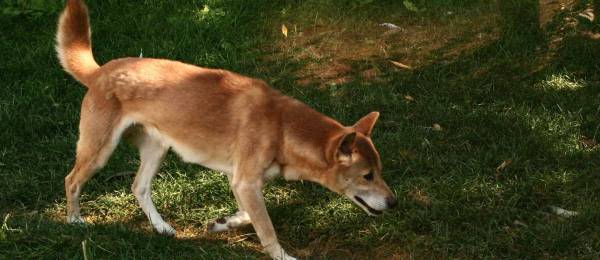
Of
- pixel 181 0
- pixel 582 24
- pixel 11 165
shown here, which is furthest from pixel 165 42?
pixel 582 24

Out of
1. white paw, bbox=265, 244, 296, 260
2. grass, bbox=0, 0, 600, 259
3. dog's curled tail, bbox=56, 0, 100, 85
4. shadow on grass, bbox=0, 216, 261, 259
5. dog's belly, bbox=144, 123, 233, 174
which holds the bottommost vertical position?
grass, bbox=0, 0, 600, 259

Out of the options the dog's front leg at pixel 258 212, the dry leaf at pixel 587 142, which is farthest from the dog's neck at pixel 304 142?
the dry leaf at pixel 587 142

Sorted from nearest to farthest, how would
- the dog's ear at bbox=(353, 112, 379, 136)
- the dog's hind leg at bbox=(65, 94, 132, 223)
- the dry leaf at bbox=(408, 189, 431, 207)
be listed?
the dog's ear at bbox=(353, 112, 379, 136) → the dog's hind leg at bbox=(65, 94, 132, 223) → the dry leaf at bbox=(408, 189, 431, 207)

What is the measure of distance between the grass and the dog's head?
0.43m

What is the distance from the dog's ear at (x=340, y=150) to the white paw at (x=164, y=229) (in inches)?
51.1

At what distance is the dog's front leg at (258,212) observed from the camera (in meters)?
5.31

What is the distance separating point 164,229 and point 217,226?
375mm

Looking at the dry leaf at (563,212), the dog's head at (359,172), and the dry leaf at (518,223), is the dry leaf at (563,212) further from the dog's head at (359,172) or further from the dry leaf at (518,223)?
the dog's head at (359,172)

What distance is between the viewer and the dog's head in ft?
17.2

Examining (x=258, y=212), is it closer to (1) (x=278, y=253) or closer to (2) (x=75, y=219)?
(1) (x=278, y=253)

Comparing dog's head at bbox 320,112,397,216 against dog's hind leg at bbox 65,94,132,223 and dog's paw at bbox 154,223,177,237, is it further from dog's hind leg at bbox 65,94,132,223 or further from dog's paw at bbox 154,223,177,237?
dog's hind leg at bbox 65,94,132,223

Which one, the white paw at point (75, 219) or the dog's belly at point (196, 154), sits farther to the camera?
the white paw at point (75, 219)

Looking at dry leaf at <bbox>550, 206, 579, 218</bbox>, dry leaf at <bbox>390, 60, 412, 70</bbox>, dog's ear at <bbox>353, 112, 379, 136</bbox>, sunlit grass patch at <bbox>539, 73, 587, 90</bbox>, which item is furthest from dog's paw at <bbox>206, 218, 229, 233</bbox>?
sunlit grass patch at <bbox>539, 73, 587, 90</bbox>

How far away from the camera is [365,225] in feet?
19.2
